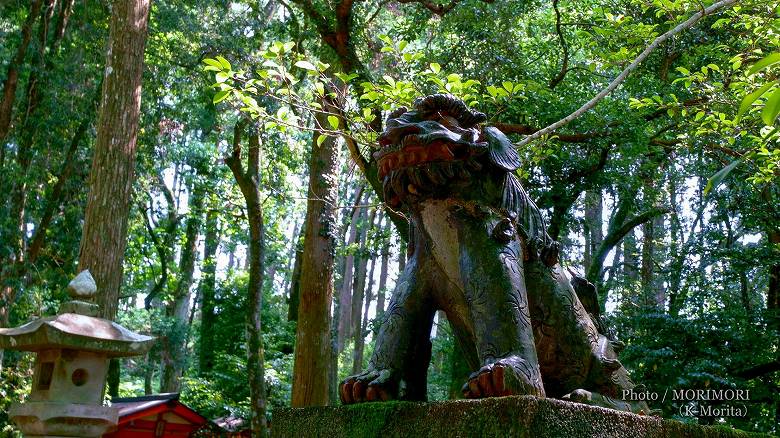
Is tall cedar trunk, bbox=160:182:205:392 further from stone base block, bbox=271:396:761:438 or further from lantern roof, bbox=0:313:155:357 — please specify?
stone base block, bbox=271:396:761:438

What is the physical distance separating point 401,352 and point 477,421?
2.17 feet

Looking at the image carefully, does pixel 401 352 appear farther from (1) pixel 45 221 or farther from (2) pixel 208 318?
(2) pixel 208 318

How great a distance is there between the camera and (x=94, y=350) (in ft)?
20.4

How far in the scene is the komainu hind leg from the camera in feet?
8.18

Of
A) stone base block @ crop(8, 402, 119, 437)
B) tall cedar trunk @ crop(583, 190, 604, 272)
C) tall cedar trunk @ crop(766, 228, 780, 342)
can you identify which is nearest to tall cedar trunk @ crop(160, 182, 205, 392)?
tall cedar trunk @ crop(583, 190, 604, 272)

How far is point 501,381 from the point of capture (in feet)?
7.04

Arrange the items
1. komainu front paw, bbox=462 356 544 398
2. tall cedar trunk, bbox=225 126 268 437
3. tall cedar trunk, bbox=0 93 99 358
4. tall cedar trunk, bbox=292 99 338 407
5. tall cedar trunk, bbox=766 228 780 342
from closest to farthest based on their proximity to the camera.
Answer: komainu front paw, bbox=462 356 544 398, tall cedar trunk, bbox=292 99 338 407, tall cedar trunk, bbox=766 228 780 342, tall cedar trunk, bbox=225 126 268 437, tall cedar trunk, bbox=0 93 99 358

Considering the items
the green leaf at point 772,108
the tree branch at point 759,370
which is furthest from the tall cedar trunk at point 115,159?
the tree branch at point 759,370

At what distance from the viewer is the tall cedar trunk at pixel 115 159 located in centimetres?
729

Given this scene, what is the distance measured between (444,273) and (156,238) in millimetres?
17163

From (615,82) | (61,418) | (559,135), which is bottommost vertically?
(61,418)

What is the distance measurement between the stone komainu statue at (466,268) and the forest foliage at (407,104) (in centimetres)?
70

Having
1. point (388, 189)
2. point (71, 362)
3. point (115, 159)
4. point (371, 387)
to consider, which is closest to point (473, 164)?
point (388, 189)

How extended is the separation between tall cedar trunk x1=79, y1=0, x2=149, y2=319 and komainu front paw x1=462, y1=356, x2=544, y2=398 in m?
5.77
